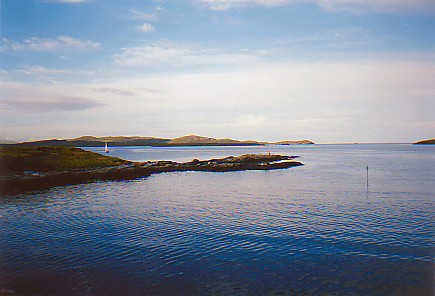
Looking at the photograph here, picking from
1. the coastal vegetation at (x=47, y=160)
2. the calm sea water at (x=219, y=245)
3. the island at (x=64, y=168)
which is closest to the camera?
the calm sea water at (x=219, y=245)

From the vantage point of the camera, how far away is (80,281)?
63.5 feet

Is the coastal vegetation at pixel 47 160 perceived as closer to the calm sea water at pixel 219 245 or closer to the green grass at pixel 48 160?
the green grass at pixel 48 160

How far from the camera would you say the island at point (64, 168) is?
6619 centimetres

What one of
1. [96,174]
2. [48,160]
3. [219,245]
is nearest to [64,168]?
[48,160]

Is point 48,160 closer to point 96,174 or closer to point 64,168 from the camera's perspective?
point 64,168

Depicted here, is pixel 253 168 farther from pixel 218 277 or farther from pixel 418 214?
pixel 218 277

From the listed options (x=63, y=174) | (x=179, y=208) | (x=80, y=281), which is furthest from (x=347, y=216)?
(x=63, y=174)

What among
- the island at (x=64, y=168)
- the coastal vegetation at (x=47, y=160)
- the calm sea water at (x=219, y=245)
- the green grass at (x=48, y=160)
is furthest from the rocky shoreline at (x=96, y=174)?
the calm sea water at (x=219, y=245)

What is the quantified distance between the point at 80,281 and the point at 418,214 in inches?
1301

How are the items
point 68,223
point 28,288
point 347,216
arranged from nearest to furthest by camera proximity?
1. point 28,288
2. point 68,223
3. point 347,216

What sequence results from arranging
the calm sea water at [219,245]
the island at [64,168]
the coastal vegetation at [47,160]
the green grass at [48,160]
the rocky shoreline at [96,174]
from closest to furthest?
the calm sea water at [219,245] → the rocky shoreline at [96,174] → the island at [64,168] → the coastal vegetation at [47,160] → the green grass at [48,160]

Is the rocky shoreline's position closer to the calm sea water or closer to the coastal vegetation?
the coastal vegetation

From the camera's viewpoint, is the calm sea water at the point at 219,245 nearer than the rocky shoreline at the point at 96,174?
Yes

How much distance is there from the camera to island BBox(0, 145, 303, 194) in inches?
2606
